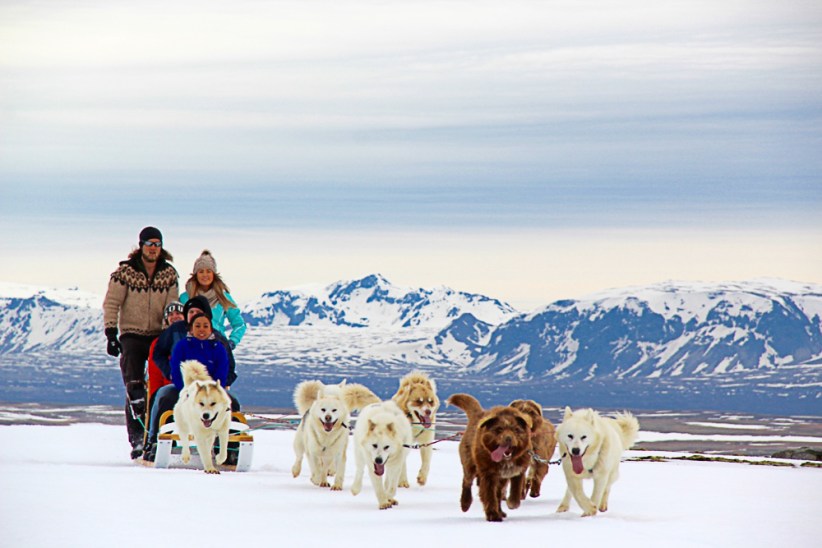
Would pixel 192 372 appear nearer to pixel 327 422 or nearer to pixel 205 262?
pixel 205 262

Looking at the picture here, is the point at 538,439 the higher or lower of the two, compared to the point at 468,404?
lower

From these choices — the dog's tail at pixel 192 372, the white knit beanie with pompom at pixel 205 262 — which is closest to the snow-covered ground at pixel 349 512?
the dog's tail at pixel 192 372

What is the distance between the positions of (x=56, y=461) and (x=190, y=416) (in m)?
2.70

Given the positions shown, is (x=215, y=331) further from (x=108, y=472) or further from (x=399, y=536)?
(x=399, y=536)

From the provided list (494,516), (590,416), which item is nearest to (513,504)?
(494,516)

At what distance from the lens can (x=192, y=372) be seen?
11.3m

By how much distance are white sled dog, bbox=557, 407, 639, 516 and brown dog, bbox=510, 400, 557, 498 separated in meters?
0.43

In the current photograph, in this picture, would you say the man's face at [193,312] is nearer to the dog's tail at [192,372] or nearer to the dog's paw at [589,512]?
the dog's tail at [192,372]

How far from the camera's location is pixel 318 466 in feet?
34.3

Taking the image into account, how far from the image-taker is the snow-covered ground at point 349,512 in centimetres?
773

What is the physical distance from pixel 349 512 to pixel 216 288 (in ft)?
12.8

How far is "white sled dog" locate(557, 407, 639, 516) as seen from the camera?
28.2ft

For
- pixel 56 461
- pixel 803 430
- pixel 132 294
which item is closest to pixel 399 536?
pixel 132 294

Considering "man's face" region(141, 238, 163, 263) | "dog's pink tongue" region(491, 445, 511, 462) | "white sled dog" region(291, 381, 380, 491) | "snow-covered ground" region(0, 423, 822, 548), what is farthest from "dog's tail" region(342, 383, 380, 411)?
"man's face" region(141, 238, 163, 263)
